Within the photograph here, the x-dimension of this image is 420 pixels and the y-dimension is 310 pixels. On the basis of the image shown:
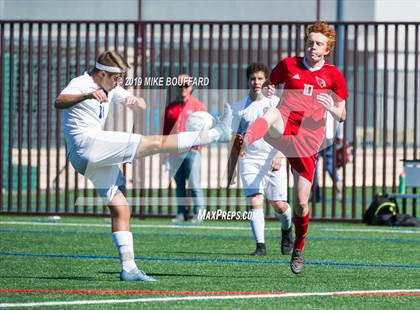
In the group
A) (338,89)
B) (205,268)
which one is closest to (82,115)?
(205,268)

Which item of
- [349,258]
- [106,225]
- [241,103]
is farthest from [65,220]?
[349,258]

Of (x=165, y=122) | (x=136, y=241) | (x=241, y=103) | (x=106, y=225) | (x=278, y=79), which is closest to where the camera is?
(x=278, y=79)

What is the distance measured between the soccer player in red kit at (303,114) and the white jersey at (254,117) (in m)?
2.20

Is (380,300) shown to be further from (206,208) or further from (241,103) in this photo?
(206,208)

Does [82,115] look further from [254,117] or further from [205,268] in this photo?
[254,117]

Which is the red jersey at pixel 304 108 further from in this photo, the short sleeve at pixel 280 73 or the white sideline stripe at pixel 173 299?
the white sideline stripe at pixel 173 299

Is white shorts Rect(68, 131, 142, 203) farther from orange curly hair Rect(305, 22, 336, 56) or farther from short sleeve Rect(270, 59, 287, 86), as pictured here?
orange curly hair Rect(305, 22, 336, 56)

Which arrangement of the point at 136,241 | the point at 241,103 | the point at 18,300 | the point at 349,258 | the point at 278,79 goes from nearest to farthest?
the point at 18,300
the point at 278,79
the point at 349,258
the point at 241,103
the point at 136,241

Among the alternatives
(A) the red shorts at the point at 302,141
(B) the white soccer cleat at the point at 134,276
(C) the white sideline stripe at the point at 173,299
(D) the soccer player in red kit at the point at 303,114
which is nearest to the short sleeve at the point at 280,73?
(D) the soccer player in red kit at the point at 303,114

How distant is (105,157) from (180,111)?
26.0 ft

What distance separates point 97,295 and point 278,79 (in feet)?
9.15

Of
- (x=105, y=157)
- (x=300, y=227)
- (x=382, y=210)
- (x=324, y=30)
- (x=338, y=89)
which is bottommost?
(x=382, y=210)

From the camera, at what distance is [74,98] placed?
9.45m

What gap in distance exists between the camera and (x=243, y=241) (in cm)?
1435
